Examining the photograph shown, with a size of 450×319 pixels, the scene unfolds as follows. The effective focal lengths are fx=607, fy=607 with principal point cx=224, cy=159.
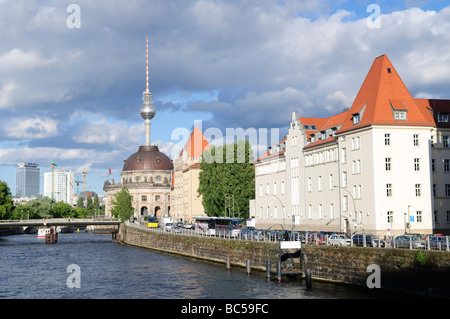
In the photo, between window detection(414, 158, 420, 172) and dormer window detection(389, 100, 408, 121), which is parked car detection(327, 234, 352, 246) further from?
dormer window detection(389, 100, 408, 121)

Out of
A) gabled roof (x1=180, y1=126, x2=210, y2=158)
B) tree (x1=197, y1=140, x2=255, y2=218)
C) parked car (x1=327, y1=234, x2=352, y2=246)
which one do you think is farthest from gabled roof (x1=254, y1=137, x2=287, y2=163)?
gabled roof (x1=180, y1=126, x2=210, y2=158)

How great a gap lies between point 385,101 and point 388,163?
764 centimetres

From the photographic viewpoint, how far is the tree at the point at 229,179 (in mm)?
116125

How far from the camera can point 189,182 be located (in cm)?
15738

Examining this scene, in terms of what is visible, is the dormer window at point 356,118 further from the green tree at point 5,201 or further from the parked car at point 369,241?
the green tree at point 5,201

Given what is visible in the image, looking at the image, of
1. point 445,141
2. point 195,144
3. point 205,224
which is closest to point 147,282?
point 205,224

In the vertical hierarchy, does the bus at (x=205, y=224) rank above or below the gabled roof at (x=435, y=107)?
below

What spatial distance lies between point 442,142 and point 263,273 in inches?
1319

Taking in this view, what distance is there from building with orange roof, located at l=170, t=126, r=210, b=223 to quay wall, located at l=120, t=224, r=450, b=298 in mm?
77991

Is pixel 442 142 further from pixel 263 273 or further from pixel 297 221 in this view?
pixel 263 273

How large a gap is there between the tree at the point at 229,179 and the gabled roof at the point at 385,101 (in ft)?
134

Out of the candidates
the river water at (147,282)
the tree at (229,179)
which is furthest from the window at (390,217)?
the tree at (229,179)

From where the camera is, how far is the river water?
45.9m
